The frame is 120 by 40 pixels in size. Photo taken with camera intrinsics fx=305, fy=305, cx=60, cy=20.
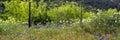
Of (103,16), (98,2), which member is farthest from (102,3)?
(103,16)

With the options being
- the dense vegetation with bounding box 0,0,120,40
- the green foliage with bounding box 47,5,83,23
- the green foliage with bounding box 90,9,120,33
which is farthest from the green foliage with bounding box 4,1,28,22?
the green foliage with bounding box 90,9,120,33

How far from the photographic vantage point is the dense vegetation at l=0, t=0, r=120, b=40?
8.77 metres

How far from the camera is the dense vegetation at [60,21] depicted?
8.77 meters

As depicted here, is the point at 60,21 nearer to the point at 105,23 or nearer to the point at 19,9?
the point at 19,9

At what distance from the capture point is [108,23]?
1086 centimetres

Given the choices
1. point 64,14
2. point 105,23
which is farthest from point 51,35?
point 64,14

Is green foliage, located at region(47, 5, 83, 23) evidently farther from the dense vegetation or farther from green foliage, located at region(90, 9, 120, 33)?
green foliage, located at region(90, 9, 120, 33)

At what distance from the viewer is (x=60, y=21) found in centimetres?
2838

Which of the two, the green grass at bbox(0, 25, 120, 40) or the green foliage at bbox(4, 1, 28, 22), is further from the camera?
the green foliage at bbox(4, 1, 28, 22)

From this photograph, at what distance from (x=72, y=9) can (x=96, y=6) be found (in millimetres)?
34132

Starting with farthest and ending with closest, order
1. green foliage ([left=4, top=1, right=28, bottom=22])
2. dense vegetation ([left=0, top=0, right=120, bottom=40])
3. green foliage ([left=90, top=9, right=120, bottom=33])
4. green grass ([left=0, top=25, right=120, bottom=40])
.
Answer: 1. green foliage ([left=4, top=1, right=28, bottom=22])
2. green foliage ([left=90, top=9, right=120, bottom=33])
3. dense vegetation ([left=0, top=0, right=120, bottom=40])
4. green grass ([left=0, top=25, right=120, bottom=40])

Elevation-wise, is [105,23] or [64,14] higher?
[105,23]

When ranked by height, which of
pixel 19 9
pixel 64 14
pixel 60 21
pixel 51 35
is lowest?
pixel 64 14

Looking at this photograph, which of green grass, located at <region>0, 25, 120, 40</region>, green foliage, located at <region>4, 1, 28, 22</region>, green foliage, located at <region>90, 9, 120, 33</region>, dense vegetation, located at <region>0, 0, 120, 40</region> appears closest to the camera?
green grass, located at <region>0, 25, 120, 40</region>
